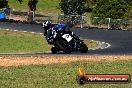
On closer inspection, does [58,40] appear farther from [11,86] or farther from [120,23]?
[120,23]

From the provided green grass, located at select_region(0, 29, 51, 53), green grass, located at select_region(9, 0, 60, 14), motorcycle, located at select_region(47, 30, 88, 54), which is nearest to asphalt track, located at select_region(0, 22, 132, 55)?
green grass, located at select_region(0, 29, 51, 53)

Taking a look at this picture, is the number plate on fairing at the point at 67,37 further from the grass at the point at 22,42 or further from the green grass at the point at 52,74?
the green grass at the point at 52,74

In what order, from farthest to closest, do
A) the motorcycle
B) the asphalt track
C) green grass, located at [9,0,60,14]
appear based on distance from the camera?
green grass, located at [9,0,60,14] → the asphalt track → the motorcycle

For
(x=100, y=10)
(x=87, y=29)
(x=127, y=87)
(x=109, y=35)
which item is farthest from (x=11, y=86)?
(x=100, y=10)

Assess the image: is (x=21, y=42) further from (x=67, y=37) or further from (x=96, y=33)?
(x=96, y=33)

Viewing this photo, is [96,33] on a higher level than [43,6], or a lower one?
higher

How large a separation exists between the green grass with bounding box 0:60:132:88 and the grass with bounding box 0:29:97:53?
34.3 feet

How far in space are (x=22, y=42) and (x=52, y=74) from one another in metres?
16.4

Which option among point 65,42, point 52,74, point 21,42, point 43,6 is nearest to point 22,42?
point 21,42

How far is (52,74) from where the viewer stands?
44.9 feet

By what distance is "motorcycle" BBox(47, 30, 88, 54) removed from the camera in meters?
21.9

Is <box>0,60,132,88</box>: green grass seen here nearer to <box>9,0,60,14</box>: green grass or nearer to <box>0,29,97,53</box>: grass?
<box>0,29,97,53</box>: grass

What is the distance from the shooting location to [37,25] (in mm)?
42281

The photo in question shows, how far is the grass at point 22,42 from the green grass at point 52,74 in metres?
10.5
